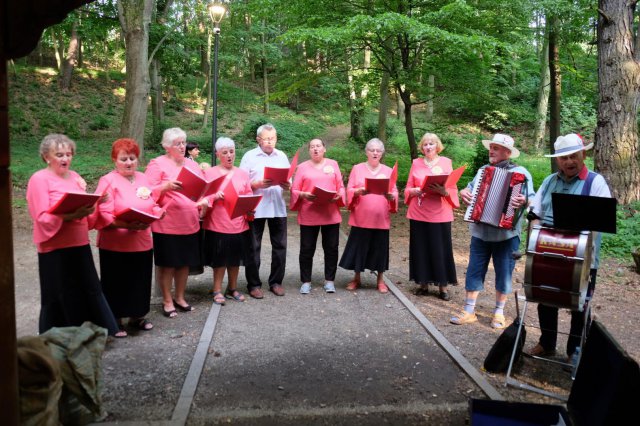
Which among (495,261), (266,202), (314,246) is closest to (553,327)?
(495,261)

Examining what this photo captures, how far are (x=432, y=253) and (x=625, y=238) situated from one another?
4.82 m

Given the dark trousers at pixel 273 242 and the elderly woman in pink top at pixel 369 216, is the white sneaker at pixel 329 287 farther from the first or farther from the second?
the dark trousers at pixel 273 242

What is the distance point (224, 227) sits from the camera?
655 cm

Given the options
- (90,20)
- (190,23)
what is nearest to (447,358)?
(90,20)

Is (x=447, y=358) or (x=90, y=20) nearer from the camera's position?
(x=447, y=358)

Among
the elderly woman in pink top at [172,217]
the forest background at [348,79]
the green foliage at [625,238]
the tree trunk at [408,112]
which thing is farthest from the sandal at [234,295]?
the tree trunk at [408,112]

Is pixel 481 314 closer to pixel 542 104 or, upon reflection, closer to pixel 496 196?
pixel 496 196

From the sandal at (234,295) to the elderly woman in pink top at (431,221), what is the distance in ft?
7.90

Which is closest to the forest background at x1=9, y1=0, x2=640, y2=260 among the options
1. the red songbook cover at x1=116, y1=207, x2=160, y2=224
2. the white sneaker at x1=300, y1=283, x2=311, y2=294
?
the white sneaker at x1=300, y1=283, x2=311, y2=294

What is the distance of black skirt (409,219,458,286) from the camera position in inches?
277

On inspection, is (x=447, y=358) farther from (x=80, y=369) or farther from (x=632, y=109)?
(x=632, y=109)

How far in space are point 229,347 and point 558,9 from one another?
417 inches

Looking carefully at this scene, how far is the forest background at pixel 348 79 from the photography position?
10.6 metres

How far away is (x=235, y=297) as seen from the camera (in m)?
6.98
